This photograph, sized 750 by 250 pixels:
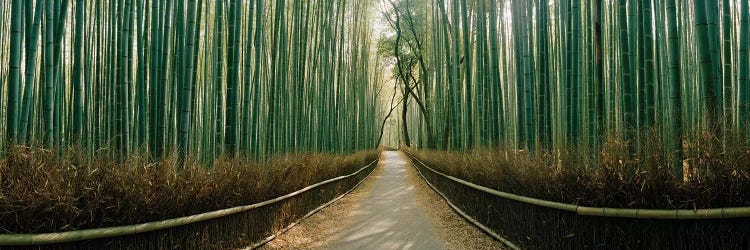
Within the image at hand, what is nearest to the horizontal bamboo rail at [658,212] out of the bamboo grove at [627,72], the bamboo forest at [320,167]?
the bamboo forest at [320,167]

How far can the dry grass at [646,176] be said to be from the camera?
176 centimetres

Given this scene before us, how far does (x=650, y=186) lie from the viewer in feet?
6.39

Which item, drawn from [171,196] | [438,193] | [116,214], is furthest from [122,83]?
[438,193]

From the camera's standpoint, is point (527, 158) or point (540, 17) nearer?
point (527, 158)

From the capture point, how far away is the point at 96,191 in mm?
1883

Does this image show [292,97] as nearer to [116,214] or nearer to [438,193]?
[438,193]

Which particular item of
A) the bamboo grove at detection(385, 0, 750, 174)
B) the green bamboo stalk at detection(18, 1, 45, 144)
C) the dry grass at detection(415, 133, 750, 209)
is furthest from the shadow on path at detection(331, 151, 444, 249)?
the green bamboo stalk at detection(18, 1, 45, 144)

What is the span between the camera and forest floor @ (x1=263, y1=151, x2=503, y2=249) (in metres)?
3.62

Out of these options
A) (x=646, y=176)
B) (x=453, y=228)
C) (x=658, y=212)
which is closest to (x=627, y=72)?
(x=646, y=176)

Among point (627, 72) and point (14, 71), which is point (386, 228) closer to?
point (627, 72)

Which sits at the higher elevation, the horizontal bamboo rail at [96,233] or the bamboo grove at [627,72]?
the bamboo grove at [627,72]

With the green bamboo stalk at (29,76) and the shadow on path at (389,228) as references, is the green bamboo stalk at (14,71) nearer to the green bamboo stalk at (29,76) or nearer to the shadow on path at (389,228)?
the green bamboo stalk at (29,76)

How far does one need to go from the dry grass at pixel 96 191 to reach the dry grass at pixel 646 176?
195 centimetres

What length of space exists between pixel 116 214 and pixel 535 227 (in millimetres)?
2258
